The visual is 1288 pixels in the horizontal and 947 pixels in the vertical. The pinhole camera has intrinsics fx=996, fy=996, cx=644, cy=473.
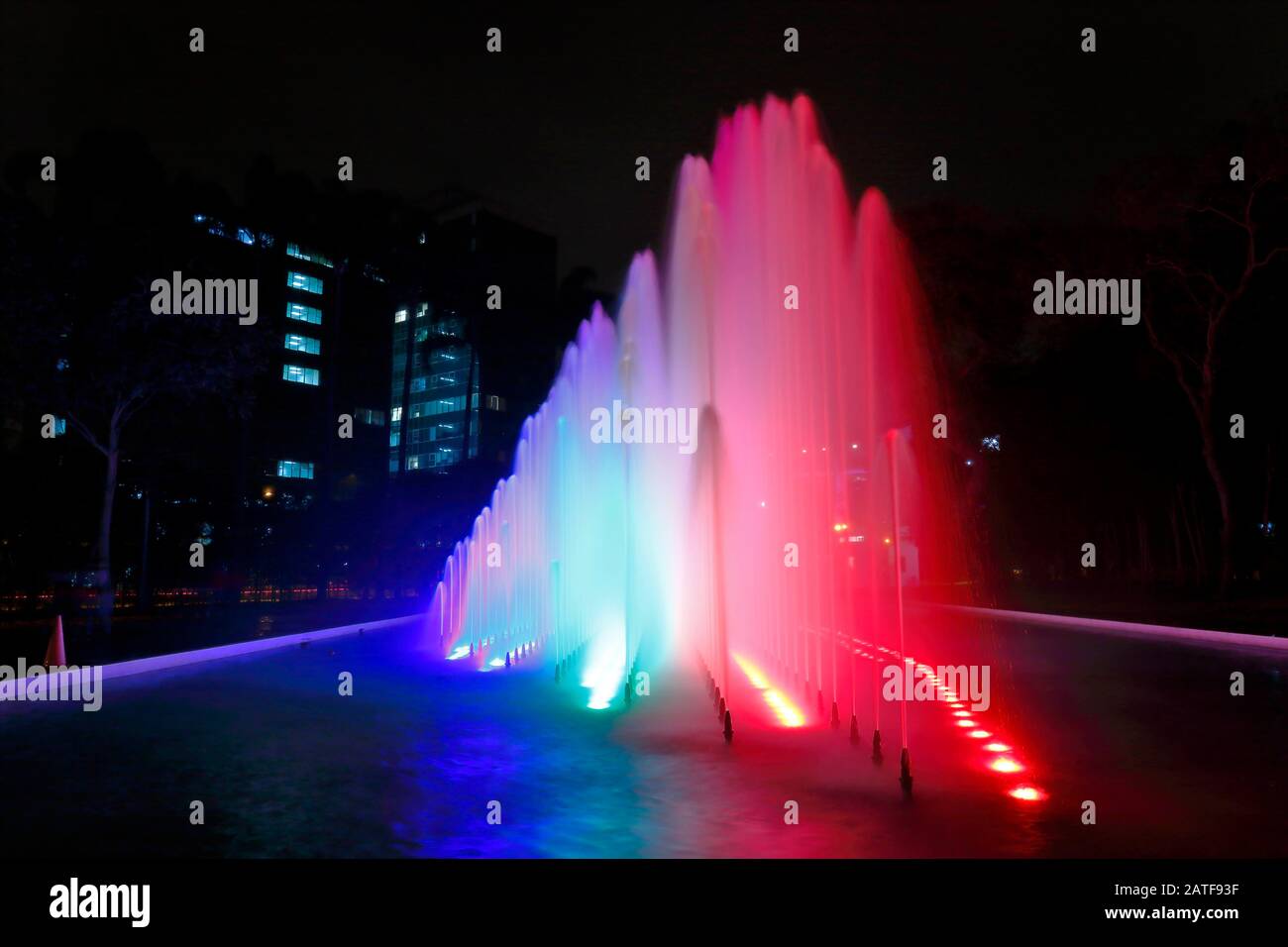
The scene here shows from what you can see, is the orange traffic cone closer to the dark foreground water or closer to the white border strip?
the dark foreground water

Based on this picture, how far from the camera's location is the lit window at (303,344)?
309 ft

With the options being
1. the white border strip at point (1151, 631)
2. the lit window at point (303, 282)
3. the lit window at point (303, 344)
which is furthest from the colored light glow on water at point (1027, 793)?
the lit window at point (303, 282)

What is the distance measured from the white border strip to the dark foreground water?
18.5 ft

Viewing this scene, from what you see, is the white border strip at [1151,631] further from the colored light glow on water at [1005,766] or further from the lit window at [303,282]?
the lit window at [303,282]

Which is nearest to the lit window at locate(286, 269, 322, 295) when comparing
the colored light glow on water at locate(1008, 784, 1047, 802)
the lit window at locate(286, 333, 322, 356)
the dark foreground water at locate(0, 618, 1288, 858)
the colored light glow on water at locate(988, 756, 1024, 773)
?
the lit window at locate(286, 333, 322, 356)

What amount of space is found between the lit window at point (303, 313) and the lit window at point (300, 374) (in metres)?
4.65

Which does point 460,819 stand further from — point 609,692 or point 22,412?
point 22,412

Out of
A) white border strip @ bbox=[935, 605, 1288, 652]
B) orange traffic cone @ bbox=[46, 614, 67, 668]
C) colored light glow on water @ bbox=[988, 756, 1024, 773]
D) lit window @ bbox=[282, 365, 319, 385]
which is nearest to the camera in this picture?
colored light glow on water @ bbox=[988, 756, 1024, 773]

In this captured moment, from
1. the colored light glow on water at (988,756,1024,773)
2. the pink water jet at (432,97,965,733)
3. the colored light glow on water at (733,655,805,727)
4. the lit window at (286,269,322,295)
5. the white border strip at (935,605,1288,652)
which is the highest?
the lit window at (286,269,322,295)

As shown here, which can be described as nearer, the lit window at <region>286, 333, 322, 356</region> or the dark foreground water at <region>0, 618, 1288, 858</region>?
the dark foreground water at <region>0, 618, 1288, 858</region>

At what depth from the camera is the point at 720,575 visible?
13352mm


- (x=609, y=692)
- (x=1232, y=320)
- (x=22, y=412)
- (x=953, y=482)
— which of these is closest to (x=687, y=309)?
(x=609, y=692)

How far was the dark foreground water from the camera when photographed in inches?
271

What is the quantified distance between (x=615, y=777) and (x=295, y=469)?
9037cm
